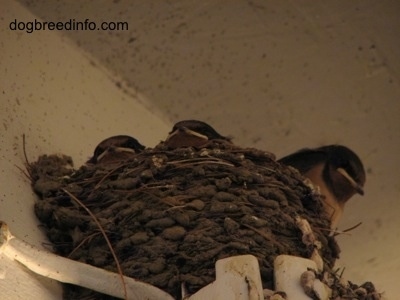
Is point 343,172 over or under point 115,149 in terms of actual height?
under

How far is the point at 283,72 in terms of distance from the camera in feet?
12.1

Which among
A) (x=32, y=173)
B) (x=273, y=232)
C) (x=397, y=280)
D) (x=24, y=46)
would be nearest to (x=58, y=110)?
(x=24, y=46)

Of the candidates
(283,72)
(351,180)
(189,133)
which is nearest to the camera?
(189,133)

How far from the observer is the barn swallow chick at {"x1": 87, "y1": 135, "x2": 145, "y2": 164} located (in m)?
3.05

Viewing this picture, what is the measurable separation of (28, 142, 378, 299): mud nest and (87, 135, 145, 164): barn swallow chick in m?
0.12

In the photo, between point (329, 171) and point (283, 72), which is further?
point (283, 72)

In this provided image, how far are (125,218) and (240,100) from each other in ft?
3.80

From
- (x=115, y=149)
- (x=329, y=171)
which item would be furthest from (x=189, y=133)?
(x=329, y=171)

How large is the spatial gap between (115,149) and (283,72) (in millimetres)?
813

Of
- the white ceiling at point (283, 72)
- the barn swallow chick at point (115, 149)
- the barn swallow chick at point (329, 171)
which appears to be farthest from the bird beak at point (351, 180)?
the barn swallow chick at point (115, 149)

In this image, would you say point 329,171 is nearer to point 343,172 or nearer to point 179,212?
point 343,172

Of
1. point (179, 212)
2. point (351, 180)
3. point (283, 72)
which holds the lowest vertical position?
point (351, 180)

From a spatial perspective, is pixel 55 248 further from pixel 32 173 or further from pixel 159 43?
pixel 159 43

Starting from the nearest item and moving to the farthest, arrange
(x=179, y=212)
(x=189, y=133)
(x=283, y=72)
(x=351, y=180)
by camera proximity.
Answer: (x=179, y=212), (x=189, y=133), (x=351, y=180), (x=283, y=72)
